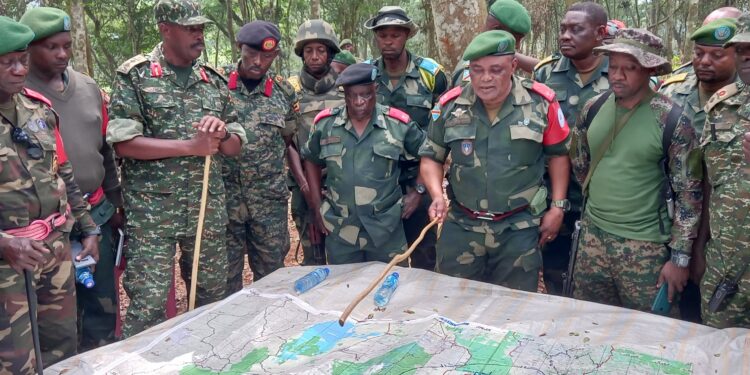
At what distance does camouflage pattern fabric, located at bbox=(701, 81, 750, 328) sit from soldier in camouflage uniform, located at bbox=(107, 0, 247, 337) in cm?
227

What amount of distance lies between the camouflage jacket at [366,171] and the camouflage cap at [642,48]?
1.20 m

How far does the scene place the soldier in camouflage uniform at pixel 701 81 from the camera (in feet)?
9.29

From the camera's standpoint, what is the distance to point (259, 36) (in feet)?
11.4

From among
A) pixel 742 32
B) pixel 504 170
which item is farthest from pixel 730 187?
pixel 504 170

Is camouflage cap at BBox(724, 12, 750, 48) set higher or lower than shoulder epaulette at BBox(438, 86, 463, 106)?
higher

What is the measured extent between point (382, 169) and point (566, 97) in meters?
1.24

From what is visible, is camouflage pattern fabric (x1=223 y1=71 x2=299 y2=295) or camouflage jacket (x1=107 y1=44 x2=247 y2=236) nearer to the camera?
camouflage jacket (x1=107 y1=44 x2=247 y2=236)

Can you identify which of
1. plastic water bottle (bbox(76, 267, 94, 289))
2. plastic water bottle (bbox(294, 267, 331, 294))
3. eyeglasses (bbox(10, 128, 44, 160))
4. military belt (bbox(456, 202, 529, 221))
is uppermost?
eyeglasses (bbox(10, 128, 44, 160))

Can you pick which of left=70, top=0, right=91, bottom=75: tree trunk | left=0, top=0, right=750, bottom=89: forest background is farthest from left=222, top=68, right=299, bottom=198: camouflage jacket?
left=70, top=0, right=91, bottom=75: tree trunk

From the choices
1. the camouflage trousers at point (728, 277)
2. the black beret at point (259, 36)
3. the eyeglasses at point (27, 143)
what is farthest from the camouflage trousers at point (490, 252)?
the eyeglasses at point (27, 143)

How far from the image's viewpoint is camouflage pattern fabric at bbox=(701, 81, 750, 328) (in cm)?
242

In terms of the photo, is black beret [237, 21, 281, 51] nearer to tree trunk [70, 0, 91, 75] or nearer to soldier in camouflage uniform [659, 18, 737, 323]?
soldier in camouflage uniform [659, 18, 737, 323]

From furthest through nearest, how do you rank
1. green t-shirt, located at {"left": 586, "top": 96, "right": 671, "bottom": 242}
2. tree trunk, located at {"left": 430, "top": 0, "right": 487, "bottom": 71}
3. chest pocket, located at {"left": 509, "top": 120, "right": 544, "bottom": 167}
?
tree trunk, located at {"left": 430, "top": 0, "right": 487, "bottom": 71} < chest pocket, located at {"left": 509, "top": 120, "right": 544, "bottom": 167} < green t-shirt, located at {"left": 586, "top": 96, "right": 671, "bottom": 242}

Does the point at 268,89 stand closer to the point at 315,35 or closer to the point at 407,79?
the point at 315,35
